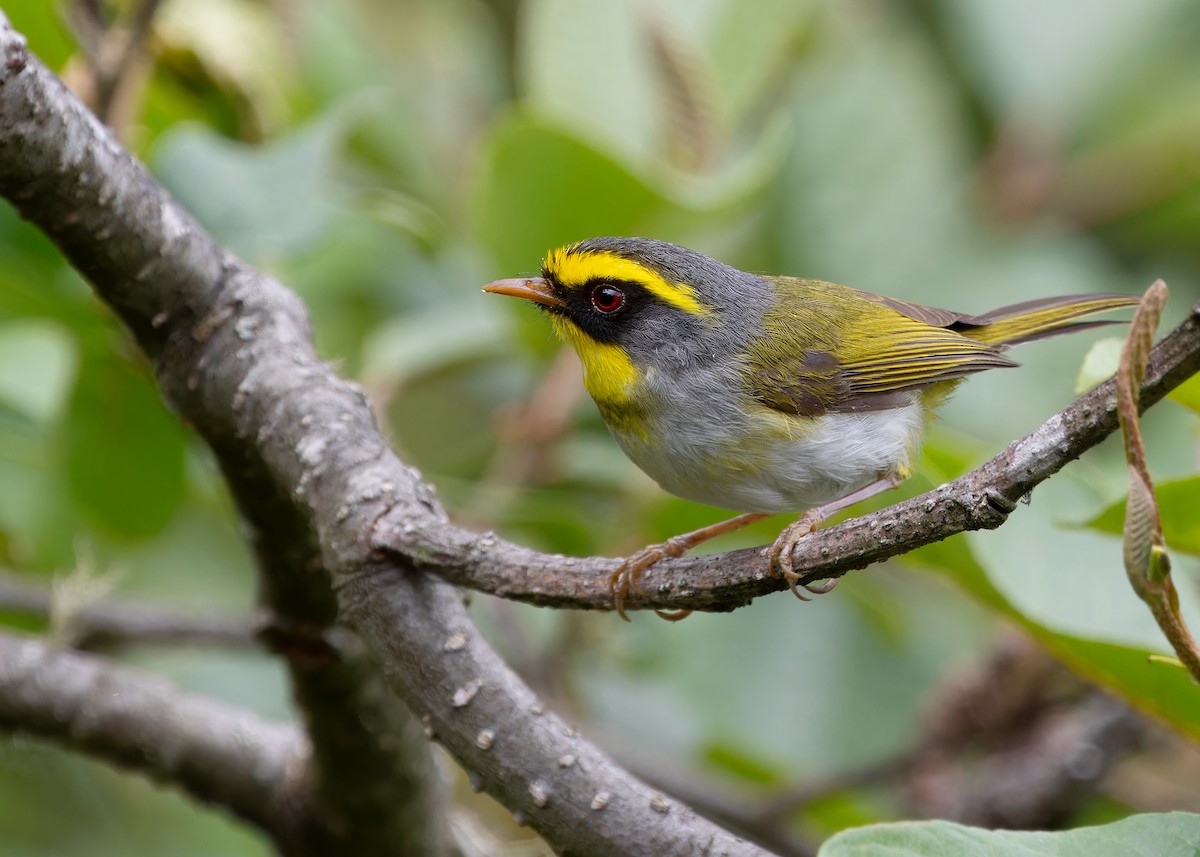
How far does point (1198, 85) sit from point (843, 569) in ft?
13.5

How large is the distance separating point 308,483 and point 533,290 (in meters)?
0.99

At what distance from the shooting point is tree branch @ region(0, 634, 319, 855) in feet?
8.73

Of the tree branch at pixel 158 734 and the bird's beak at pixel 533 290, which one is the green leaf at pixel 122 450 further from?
the bird's beak at pixel 533 290

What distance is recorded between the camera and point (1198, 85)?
489cm

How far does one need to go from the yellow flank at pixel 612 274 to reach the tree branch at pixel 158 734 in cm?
115

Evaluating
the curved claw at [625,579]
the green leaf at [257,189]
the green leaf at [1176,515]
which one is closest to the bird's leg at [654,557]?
the curved claw at [625,579]

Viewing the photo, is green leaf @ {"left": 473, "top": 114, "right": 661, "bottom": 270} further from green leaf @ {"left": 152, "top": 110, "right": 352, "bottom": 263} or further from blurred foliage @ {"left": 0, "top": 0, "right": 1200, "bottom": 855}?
green leaf @ {"left": 152, "top": 110, "right": 352, "bottom": 263}

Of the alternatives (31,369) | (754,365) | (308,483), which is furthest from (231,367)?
(754,365)

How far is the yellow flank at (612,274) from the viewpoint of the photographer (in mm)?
2809

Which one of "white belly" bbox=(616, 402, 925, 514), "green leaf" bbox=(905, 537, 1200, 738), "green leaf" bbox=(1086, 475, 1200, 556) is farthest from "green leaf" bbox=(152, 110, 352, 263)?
"green leaf" bbox=(1086, 475, 1200, 556)

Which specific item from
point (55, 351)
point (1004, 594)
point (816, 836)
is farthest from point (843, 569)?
point (816, 836)

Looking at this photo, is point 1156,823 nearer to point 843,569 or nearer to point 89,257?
point 843,569

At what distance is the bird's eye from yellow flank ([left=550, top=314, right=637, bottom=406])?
8cm

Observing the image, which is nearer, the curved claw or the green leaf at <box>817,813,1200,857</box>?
the green leaf at <box>817,813,1200,857</box>
